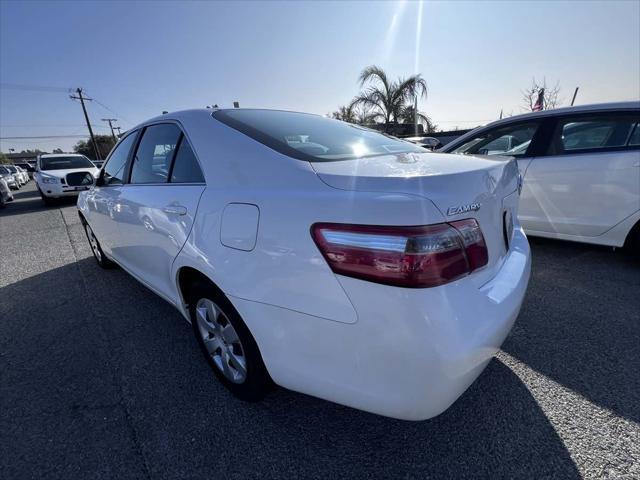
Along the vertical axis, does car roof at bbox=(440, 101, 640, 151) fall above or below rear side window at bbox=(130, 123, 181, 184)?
above

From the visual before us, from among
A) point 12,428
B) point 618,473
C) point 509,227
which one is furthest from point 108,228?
point 618,473

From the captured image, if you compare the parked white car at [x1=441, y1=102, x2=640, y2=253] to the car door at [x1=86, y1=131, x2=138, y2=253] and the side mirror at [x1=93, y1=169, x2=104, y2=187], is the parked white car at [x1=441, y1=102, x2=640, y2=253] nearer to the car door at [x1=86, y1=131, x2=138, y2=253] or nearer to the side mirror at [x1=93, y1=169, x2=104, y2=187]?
the car door at [x1=86, y1=131, x2=138, y2=253]

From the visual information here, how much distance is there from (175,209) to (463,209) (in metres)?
1.58

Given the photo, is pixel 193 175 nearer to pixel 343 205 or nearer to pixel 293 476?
pixel 343 205

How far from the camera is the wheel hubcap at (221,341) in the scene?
1817 millimetres

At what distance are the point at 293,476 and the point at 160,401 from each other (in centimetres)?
97

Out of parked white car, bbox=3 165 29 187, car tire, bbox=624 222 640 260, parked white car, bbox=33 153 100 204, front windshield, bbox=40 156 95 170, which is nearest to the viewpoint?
car tire, bbox=624 222 640 260

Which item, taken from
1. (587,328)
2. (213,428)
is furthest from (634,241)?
(213,428)

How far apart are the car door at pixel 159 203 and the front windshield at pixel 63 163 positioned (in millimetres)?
10900

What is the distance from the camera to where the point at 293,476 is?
150 centimetres

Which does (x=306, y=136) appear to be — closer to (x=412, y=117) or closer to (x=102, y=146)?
(x=412, y=117)

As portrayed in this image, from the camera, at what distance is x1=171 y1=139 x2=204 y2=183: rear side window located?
1.89 m

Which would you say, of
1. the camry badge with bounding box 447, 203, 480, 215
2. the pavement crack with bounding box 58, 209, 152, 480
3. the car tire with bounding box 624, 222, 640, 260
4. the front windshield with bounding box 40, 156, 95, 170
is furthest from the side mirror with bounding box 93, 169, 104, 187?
the front windshield with bounding box 40, 156, 95, 170

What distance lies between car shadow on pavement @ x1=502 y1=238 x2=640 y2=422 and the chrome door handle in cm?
229
